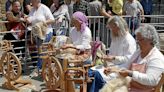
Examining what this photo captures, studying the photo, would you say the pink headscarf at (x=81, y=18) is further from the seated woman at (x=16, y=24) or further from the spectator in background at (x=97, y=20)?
the spectator in background at (x=97, y=20)

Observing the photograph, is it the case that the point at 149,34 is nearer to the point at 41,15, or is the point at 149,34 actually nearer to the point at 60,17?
the point at 41,15

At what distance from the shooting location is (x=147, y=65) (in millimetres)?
4156

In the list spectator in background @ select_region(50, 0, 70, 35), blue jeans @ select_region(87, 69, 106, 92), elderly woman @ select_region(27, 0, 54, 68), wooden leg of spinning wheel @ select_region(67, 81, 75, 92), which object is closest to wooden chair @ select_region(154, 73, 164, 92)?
blue jeans @ select_region(87, 69, 106, 92)

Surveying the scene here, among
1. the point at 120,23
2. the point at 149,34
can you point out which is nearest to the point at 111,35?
the point at 120,23

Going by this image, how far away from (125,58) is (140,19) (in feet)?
14.1

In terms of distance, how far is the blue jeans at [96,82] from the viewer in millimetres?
5113

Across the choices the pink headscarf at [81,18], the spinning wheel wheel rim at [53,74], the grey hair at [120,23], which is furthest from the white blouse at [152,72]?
the pink headscarf at [81,18]

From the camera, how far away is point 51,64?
20.3ft

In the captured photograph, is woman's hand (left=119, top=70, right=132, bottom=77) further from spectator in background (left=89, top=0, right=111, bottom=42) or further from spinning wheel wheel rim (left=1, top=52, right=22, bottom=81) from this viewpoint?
spectator in background (left=89, top=0, right=111, bottom=42)

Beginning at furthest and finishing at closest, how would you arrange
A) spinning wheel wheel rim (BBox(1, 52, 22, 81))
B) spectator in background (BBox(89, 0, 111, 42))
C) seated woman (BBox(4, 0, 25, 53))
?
1. spectator in background (BBox(89, 0, 111, 42))
2. seated woman (BBox(4, 0, 25, 53))
3. spinning wheel wheel rim (BBox(1, 52, 22, 81))

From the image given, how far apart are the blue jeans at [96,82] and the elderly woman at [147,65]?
0.84 metres

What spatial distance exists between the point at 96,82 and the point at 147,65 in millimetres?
1183

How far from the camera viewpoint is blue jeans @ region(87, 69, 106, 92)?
201 inches

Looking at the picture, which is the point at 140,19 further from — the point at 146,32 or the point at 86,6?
the point at 146,32
